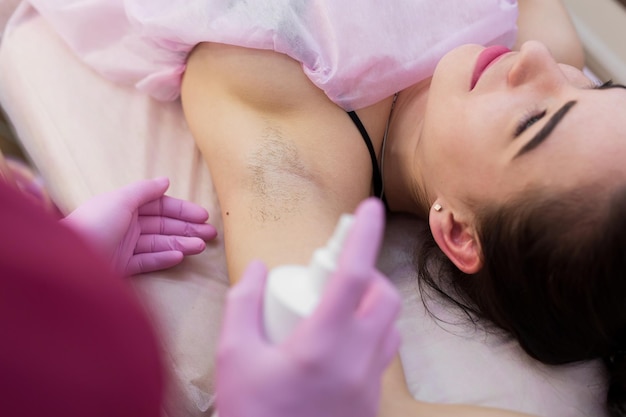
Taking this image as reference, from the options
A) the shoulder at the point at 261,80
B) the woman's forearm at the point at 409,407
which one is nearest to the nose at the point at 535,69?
the shoulder at the point at 261,80

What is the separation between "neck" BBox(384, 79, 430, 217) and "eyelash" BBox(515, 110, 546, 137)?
0.65 ft

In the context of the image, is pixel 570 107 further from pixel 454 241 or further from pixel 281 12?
pixel 281 12

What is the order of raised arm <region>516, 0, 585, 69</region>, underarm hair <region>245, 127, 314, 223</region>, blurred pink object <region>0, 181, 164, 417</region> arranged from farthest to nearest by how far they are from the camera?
raised arm <region>516, 0, 585, 69</region> → underarm hair <region>245, 127, 314, 223</region> → blurred pink object <region>0, 181, 164, 417</region>

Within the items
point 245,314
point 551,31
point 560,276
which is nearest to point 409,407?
point 560,276

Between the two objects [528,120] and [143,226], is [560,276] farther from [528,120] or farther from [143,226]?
[143,226]

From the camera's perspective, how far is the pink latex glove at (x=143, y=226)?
83cm

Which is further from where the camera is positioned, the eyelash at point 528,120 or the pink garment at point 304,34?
the pink garment at point 304,34

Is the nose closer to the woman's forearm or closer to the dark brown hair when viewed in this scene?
the dark brown hair

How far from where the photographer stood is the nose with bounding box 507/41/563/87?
2.79 feet

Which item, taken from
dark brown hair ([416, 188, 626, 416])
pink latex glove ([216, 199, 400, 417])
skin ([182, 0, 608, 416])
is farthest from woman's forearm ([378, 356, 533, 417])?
pink latex glove ([216, 199, 400, 417])

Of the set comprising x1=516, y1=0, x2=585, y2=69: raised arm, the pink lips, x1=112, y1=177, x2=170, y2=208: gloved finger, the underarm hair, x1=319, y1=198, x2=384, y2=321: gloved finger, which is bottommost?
x1=112, y1=177, x2=170, y2=208: gloved finger

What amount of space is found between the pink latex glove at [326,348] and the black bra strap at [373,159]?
1.67 ft

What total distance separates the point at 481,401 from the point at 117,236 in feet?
1.84

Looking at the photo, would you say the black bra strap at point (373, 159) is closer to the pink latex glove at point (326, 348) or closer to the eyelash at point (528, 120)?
the eyelash at point (528, 120)
